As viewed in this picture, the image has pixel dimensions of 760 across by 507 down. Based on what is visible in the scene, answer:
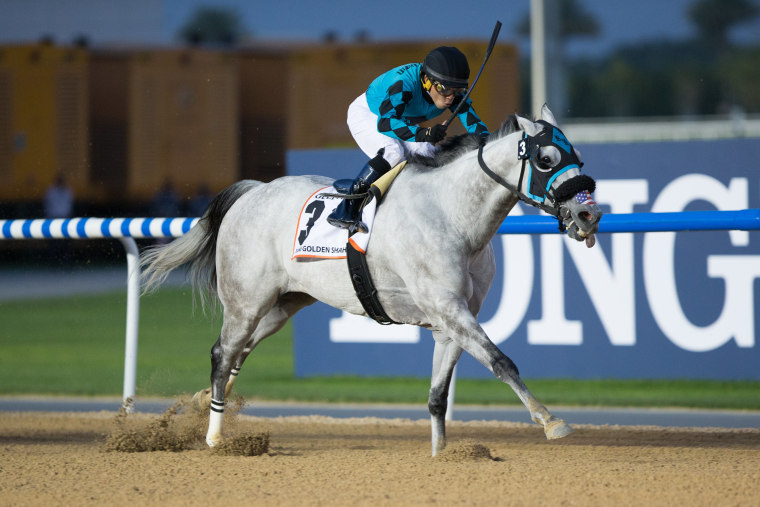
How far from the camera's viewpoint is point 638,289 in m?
7.66

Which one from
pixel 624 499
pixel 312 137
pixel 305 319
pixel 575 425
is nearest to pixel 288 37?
pixel 312 137

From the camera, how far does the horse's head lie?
455cm

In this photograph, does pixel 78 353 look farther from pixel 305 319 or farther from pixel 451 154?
pixel 451 154

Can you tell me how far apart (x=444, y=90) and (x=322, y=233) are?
1.00m

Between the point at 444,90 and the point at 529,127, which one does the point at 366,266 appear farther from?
the point at 529,127

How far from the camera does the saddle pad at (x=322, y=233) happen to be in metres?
5.29

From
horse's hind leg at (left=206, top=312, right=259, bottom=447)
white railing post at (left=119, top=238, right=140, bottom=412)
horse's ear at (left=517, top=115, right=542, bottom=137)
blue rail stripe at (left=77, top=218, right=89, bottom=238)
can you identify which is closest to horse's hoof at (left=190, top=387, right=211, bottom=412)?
horse's hind leg at (left=206, top=312, right=259, bottom=447)

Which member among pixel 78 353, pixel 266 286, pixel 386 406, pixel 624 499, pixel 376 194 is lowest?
pixel 78 353

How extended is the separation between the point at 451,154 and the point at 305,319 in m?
3.41

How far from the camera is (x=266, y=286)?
5805mm

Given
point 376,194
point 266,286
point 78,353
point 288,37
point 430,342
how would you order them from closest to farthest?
point 376,194
point 266,286
point 430,342
point 78,353
point 288,37

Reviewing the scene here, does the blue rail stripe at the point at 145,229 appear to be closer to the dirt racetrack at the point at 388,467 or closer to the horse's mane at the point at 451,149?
the dirt racetrack at the point at 388,467

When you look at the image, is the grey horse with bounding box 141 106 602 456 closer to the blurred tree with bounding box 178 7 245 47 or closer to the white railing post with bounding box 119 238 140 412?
the white railing post with bounding box 119 238 140 412

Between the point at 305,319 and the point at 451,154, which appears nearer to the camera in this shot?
the point at 451,154
